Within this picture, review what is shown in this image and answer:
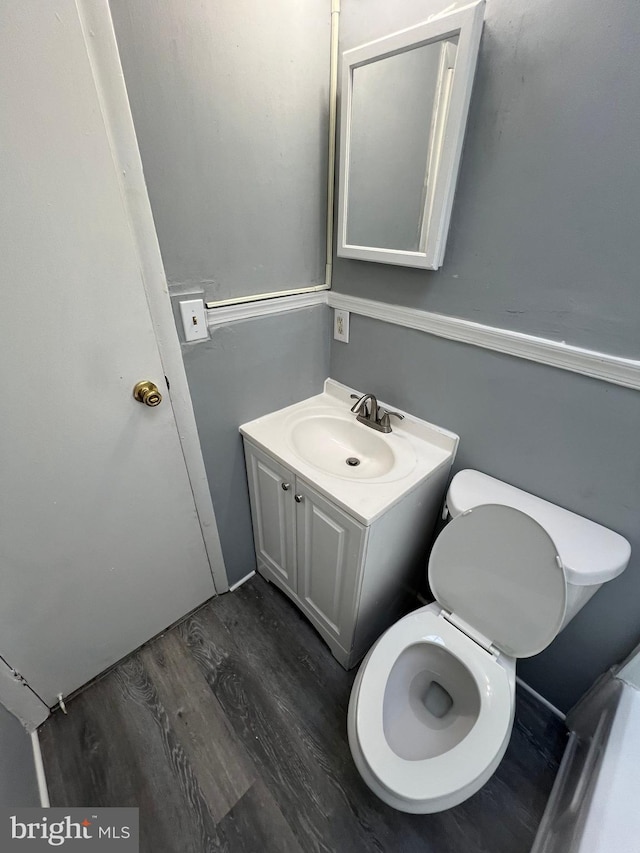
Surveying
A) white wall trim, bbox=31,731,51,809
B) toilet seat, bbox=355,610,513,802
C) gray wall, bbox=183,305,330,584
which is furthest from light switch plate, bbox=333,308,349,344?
white wall trim, bbox=31,731,51,809

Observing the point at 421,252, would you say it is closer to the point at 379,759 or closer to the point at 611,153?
the point at 611,153

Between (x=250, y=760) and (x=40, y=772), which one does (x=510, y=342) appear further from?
(x=40, y=772)

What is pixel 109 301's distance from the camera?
86 cm

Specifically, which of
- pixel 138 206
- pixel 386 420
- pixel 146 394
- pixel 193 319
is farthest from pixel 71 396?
pixel 386 420

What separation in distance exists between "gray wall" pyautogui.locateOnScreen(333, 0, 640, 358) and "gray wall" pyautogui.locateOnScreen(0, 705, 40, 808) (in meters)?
1.69

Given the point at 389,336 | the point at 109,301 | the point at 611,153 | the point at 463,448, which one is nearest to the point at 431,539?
the point at 463,448

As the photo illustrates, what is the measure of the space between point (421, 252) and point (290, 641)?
1.46 meters

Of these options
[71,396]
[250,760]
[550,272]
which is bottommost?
[250,760]

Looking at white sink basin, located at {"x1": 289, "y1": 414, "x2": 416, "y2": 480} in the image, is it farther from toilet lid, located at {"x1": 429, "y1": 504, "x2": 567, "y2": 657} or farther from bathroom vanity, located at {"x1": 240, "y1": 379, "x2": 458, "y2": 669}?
toilet lid, located at {"x1": 429, "y1": 504, "x2": 567, "y2": 657}

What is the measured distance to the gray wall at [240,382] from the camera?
114cm

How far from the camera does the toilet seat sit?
785 mm

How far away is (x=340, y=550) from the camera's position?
1.08m

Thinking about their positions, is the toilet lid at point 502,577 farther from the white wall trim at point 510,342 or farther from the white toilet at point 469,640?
A: the white wall trim at point 510,342

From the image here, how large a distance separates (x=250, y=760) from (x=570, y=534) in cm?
116
